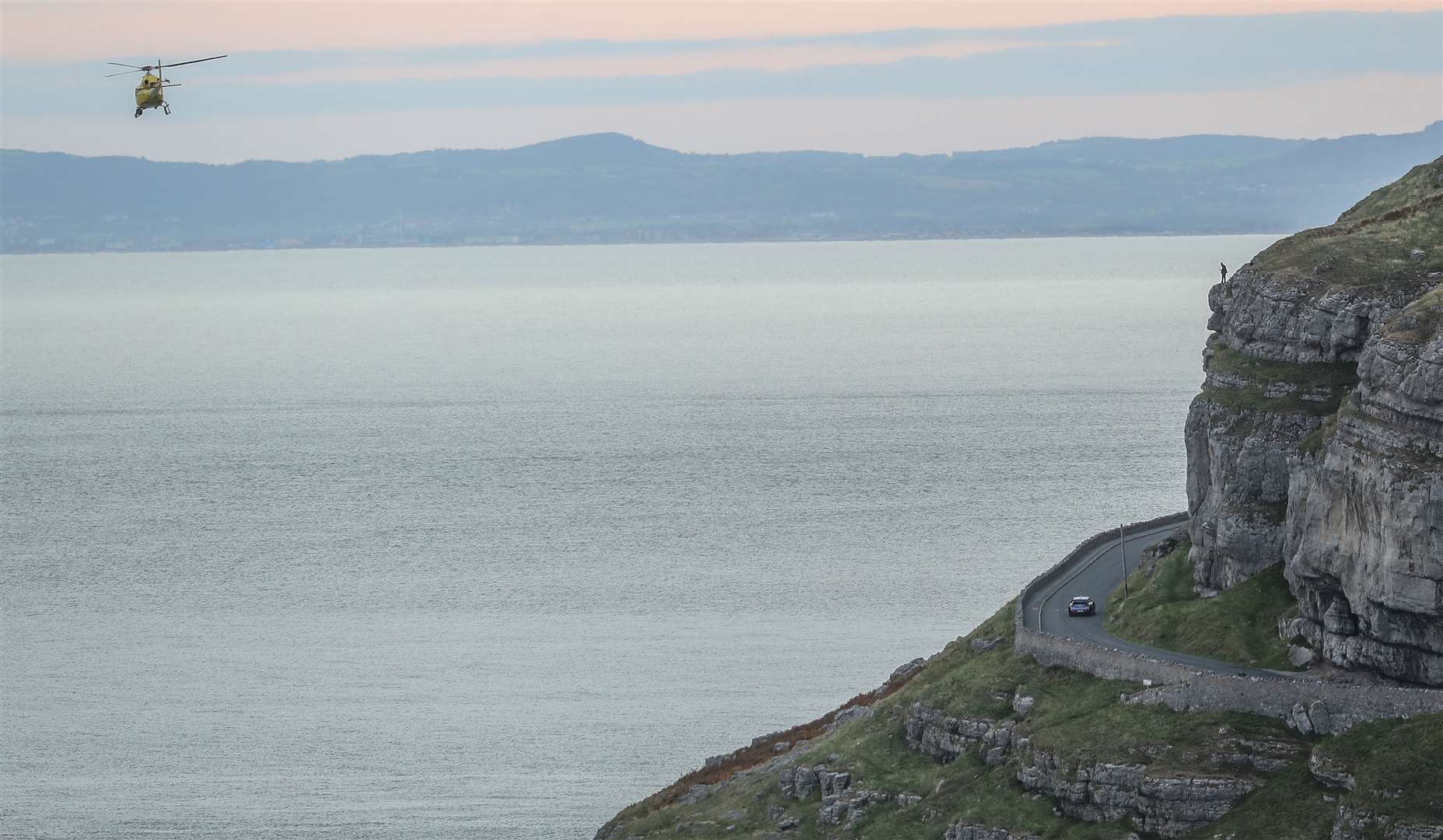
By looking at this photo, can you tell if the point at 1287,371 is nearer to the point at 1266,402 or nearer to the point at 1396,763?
the point at 1266,402

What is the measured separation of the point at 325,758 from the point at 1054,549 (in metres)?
48.8

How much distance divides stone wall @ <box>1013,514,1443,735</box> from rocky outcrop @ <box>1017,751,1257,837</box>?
10.1ft

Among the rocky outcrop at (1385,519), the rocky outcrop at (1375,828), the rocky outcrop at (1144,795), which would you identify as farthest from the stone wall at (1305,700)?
the rocky outcrop at (1375,828)

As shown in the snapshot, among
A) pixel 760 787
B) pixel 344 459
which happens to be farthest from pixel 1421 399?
pixel 344 459

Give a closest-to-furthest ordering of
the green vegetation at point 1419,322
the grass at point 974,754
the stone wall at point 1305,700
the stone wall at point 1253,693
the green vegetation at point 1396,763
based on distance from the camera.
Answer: the green vegetation at point 1396,763, the stone wall at point 1305,700, the stone wall at point 1253,693, the grass at point 974,754, the green vegetation at point 1419,322

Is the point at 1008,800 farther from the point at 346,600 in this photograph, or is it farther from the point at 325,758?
the point at 346,600

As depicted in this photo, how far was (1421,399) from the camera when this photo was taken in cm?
5681

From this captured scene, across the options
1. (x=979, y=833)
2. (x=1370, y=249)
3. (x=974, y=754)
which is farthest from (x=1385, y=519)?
(x=1370, y=249)

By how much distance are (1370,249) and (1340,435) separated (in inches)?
488

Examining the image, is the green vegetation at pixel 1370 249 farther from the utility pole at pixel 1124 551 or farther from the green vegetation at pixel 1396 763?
the green vegetation at pixel 1396 763

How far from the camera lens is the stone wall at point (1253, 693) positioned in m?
54.3

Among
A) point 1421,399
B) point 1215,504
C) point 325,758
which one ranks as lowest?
point 325,758

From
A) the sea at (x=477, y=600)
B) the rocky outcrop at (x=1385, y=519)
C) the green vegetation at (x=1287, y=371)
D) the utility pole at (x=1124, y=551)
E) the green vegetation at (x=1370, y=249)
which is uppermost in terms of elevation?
the green vegetation at (x=1370, y=249)

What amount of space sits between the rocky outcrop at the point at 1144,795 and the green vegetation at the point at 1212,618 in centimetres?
826
